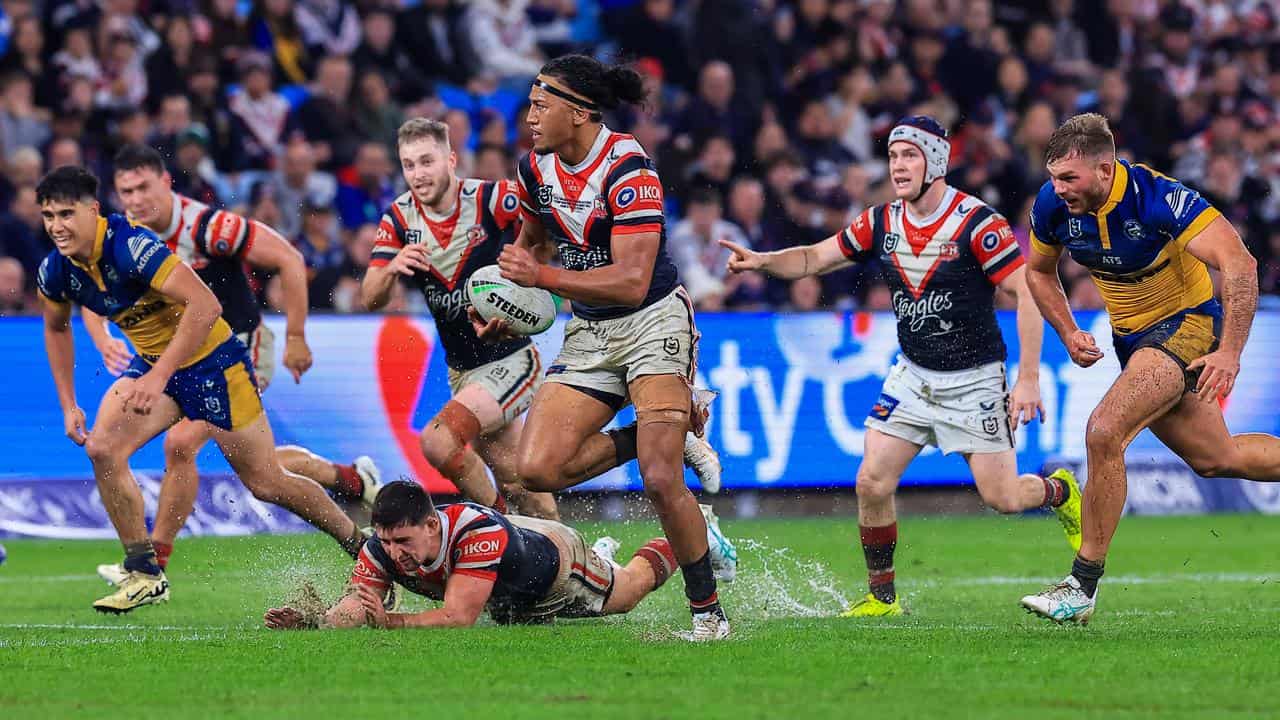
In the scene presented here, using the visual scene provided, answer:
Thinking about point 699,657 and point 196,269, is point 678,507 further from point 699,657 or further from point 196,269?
point 196,269

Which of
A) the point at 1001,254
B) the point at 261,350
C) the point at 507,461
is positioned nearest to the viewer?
the point at 1001,254

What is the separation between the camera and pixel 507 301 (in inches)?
348

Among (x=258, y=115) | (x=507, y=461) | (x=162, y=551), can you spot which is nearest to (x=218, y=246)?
(x=162, y=551)

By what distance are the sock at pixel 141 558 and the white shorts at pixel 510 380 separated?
1.90m

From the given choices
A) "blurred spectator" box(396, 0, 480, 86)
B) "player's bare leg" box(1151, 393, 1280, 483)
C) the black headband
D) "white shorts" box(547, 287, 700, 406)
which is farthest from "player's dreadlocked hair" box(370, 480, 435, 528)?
"blurred spectator" box(396, 0, 480, 86)

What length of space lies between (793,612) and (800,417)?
20.5 ft

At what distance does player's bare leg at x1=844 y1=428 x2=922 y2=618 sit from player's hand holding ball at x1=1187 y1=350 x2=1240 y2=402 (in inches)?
82.0

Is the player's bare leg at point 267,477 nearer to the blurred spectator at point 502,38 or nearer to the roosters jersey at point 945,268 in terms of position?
the roosters jersey at point 945,268

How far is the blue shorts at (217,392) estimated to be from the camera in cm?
1023

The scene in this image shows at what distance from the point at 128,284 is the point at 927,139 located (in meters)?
4.26

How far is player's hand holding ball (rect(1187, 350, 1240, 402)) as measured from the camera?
8.02m

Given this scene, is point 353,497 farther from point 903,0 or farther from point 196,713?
point 903,0

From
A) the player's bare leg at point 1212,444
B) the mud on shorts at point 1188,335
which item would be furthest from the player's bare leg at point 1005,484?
the mud on shorts at point 1188,335

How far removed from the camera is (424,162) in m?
10.5
